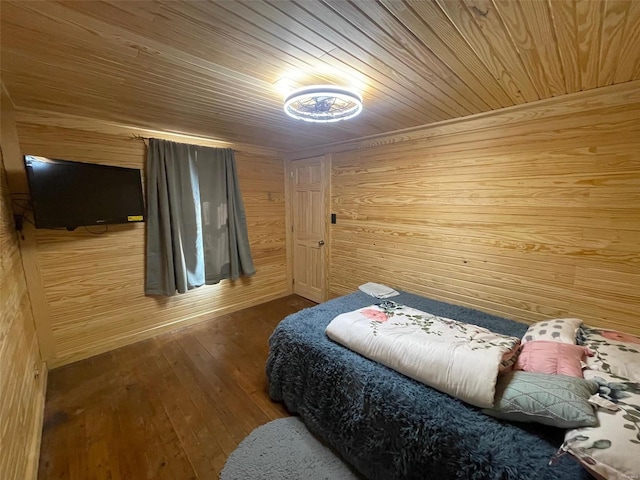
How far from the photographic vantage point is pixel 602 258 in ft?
5.69

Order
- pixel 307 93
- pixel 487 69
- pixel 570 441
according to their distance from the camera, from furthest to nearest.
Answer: pixel 307 93 → pixel 487 69 → pixel 570 441

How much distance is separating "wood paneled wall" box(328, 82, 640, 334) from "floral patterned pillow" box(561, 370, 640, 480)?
1049mm

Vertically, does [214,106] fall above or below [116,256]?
above

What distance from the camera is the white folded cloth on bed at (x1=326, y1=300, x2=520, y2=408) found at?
1.18 meters

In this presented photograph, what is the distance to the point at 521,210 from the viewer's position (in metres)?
2.02

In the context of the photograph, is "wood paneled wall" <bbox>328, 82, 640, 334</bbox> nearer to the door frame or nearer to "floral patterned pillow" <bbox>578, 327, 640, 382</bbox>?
"floral patterned pillow" <bbox>578, 327, 640, 382</bbox>

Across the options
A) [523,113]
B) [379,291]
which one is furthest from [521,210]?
[379,291]

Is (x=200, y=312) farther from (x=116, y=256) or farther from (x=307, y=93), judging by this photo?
(x=307, y=93)

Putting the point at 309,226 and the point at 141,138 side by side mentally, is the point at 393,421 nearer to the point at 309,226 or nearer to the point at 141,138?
the point at 309,226

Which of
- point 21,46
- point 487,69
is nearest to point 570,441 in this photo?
point 487,69

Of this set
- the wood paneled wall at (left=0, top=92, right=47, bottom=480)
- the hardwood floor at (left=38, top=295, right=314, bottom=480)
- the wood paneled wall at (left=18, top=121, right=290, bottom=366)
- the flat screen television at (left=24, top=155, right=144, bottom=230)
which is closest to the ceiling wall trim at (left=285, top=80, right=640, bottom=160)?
the wood paneled wall at (left=18, top=121, right=290, bottom=366)

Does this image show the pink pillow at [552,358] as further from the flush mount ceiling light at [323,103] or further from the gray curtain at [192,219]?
the gray curtain at [192,219]

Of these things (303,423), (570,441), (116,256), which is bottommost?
(303,423)

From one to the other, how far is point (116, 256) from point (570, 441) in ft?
10.8
